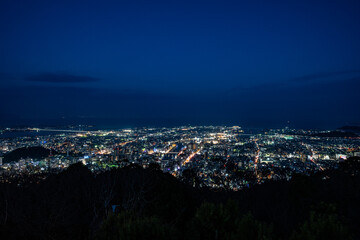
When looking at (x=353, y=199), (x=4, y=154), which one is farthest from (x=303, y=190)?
(x=4, y=154)

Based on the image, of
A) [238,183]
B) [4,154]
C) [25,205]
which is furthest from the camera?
[4,154]

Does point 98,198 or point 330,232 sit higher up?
point 330,232

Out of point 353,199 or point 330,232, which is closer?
point 330,232

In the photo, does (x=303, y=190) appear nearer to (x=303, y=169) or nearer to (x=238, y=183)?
(x=238, y=183)

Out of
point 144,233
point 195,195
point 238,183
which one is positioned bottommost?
point 238,183

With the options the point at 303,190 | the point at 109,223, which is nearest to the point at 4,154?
the point at 109,223

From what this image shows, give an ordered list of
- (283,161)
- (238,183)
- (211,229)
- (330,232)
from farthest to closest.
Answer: (283,161) → (238,183) → (211,229) → (330,232)
